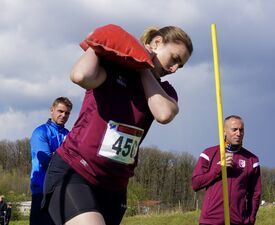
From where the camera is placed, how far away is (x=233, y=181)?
6.52m

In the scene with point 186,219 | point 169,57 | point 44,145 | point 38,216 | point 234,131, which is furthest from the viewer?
point 186,219

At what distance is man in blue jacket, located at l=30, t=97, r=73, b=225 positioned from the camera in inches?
251

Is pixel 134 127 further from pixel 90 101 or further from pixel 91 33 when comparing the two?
pixel 91 33

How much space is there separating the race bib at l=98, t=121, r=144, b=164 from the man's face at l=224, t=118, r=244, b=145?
3537 mm

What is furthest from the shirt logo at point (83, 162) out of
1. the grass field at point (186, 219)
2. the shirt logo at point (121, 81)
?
the grass field at point (186, 219)

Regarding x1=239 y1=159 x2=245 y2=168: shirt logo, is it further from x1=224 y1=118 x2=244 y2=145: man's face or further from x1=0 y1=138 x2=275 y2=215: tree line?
x1=0 y1=138 x2=275 y2=215: tree line

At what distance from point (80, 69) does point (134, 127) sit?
447mm

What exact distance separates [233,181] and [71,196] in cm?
367

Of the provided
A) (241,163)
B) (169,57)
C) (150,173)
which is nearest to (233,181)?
(241,163)

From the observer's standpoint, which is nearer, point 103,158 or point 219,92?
point 103,158

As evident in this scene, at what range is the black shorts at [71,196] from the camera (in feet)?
10.2

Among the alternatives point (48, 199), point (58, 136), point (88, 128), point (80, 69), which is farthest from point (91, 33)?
point (58, 136)

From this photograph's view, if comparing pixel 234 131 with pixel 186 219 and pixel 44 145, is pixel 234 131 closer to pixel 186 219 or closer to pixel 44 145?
pixel 44 145

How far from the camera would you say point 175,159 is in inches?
2095
